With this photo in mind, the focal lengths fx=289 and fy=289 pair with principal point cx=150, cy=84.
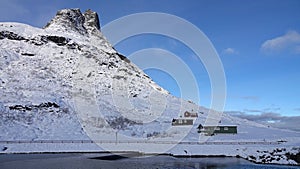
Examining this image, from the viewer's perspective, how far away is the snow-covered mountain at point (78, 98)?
71875mm

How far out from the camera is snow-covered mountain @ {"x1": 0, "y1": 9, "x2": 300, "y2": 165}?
2830 inches

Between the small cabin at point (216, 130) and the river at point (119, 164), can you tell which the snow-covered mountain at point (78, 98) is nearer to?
the small cabin at point (216, 130)

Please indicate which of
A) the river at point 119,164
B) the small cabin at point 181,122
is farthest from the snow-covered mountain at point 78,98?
the river at point 119,164

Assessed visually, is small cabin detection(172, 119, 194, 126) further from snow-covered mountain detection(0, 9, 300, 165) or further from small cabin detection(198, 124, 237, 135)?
small cabin detection(198, 124, 237, 135)

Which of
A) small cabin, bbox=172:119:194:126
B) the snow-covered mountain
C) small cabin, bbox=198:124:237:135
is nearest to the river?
the snow-covered mountain

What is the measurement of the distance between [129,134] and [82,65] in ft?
264

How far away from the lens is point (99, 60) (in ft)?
514

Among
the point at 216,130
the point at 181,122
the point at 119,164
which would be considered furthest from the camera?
the point at 181,122

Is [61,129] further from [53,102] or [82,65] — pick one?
[82,65]

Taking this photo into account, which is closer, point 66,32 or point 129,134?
point 129,134

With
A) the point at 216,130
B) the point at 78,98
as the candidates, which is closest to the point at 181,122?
the point at 216,130

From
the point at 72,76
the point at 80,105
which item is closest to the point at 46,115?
the point at 80,105

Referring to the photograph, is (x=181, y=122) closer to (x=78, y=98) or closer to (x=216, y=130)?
(x=216, y=130)

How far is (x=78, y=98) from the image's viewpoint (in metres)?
110
